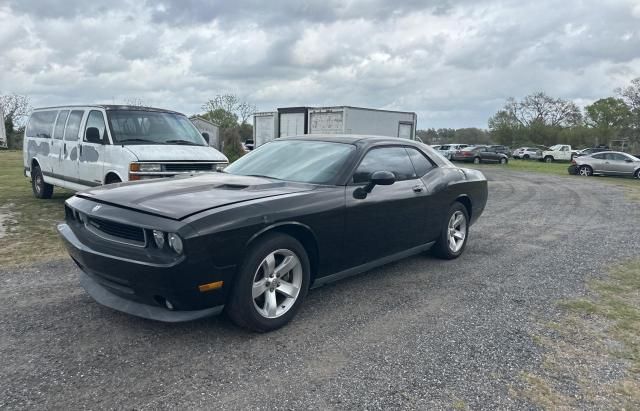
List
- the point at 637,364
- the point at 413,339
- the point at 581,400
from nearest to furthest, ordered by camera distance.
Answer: the point at 581,400, the point at 637,364, the point at 413,339

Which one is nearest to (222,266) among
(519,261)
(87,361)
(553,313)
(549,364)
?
(87,361)

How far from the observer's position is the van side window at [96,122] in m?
7.71

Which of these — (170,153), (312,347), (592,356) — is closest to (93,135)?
(170,153)

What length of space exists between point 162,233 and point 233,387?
1.07m

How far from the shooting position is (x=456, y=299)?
4.41 metres

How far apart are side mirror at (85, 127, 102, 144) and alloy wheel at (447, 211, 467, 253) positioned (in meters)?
5.63

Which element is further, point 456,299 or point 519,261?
point 519,261

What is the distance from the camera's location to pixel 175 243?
3.04 meters

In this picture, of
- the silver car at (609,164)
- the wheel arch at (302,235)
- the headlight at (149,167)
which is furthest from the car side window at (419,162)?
the silver car at (609,164)

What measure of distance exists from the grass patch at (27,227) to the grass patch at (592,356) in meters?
5.15

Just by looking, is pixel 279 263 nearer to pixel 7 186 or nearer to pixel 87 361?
pixel 87 361

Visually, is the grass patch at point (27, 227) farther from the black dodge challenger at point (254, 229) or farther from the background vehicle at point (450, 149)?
the background vehicle at point (450, 149)

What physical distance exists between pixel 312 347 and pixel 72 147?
6949mm

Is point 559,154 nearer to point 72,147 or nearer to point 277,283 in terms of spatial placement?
point 72,147
